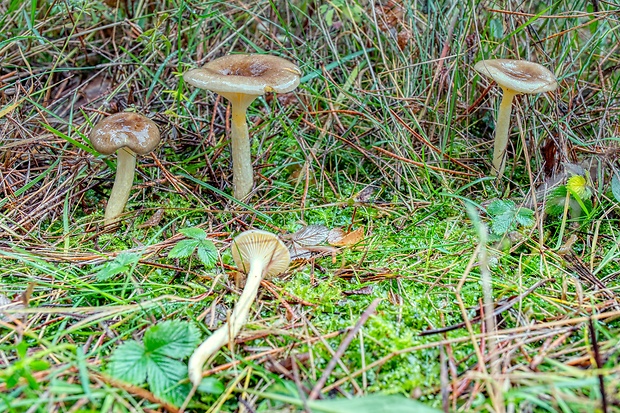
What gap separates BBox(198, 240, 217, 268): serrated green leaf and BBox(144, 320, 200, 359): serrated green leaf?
0.36m

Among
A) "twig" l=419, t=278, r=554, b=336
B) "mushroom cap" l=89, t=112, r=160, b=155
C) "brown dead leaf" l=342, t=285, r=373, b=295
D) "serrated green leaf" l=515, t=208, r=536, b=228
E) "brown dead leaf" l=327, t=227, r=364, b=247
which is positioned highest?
"mushroom cap" l=89, t=112, r=160, b=155

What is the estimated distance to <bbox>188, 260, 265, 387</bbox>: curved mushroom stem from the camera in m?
1.40

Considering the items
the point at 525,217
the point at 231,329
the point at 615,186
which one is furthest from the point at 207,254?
Result: the point at 615,186

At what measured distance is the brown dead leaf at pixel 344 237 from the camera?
2211 millimetres

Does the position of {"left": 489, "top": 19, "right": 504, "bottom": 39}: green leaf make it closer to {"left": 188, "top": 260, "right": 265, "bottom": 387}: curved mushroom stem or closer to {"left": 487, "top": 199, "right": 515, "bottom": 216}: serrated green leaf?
{"left": 487, "top": 199, "right": 515, "bottom": 216}: serrated green leaf

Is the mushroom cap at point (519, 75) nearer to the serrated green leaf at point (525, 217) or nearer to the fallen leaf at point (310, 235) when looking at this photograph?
the serrated green leaf at point (525, 217)

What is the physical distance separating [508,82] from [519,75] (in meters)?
0.19

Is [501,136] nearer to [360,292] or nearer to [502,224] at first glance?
[502,224]

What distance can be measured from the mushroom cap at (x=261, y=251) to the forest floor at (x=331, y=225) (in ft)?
0.32

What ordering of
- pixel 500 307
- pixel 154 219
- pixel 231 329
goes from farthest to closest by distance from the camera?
1. pixel 154 219
2. pixel 500 307
3. pixel 231 329

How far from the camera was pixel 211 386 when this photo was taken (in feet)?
4.52

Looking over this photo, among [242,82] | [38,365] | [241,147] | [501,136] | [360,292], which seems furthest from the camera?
[501,136]

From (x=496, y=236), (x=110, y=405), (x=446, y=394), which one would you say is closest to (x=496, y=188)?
(x=496, y=236)

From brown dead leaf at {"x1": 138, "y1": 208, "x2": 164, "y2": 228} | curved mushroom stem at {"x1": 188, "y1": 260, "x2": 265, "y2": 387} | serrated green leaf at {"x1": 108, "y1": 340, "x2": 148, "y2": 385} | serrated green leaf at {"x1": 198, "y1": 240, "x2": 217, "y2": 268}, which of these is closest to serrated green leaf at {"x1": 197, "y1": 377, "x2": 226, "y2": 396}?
curved mushroom stem at {"x1": 188, "y1": 260, "x2": 265, "y2": 387}
